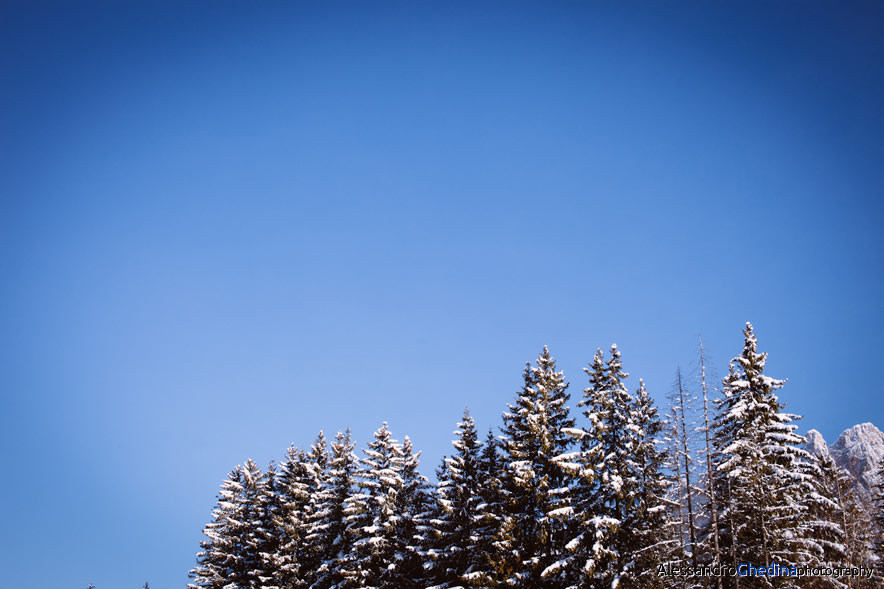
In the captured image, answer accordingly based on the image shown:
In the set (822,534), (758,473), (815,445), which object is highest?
(815,445)

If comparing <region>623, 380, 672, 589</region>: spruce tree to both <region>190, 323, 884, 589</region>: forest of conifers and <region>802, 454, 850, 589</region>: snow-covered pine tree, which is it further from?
<region>802, 454, 850, 589</region>: snow-covered pine tree

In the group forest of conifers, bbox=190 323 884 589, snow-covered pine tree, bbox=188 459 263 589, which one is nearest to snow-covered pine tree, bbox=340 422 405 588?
forest of conifers, bbox=190 323 884 589

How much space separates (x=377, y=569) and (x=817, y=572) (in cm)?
2361

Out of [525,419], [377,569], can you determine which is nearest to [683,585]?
[525,419]

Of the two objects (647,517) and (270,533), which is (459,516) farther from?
(270,533)

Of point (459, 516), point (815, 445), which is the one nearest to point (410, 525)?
point (459, 516)

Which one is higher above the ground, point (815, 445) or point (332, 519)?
point (815, 445)

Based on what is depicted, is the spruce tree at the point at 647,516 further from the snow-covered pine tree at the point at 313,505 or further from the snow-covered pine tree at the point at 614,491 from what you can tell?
the snow-covered pine tree at the point at 313,505

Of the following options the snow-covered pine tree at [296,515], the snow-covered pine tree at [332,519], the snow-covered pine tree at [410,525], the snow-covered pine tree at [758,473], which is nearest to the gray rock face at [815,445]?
the snow-covered pine tree at [758,473]

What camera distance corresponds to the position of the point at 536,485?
31.4 metres

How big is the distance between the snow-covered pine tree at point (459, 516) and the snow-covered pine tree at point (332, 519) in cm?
716

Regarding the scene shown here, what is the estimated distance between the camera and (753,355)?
34312mm

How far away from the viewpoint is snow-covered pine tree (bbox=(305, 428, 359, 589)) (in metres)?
39.0

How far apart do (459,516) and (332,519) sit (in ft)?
36.2
